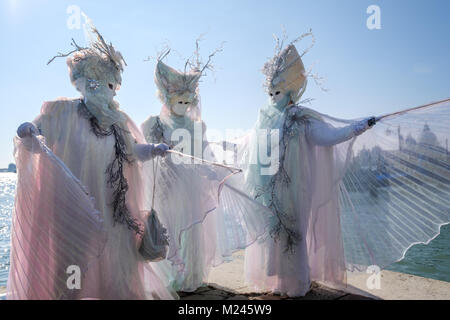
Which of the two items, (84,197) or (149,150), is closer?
(84,197)

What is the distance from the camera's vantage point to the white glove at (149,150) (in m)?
3.26

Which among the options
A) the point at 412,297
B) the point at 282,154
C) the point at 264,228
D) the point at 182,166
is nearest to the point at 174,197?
the point at 182,166

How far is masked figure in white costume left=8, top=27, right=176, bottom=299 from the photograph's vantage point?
8.67 feet

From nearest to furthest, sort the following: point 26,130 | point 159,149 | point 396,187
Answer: point 26,130, point 159,149, point 396,187

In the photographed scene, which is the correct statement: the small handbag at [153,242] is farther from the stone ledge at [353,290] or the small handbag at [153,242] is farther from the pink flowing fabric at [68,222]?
the stone ledge at [353,290]

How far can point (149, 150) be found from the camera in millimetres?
3275

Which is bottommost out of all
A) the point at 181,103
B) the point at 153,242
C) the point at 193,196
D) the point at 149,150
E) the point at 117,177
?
the point at 153,242

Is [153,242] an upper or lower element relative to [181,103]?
lower

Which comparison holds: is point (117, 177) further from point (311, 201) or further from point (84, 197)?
point (311, 201)

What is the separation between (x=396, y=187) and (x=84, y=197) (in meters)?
3.19

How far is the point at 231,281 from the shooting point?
457 centimetres

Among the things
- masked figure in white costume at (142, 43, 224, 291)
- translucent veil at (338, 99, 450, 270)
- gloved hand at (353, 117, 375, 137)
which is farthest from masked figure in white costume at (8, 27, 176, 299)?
translucent veil at (338, 99, 450, 270)

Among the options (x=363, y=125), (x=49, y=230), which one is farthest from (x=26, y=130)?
(x=363, y=125)

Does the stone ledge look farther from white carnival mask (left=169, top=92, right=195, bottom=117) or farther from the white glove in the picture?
white carnival mask (left=169, top=92, right=195, bottom=117)
